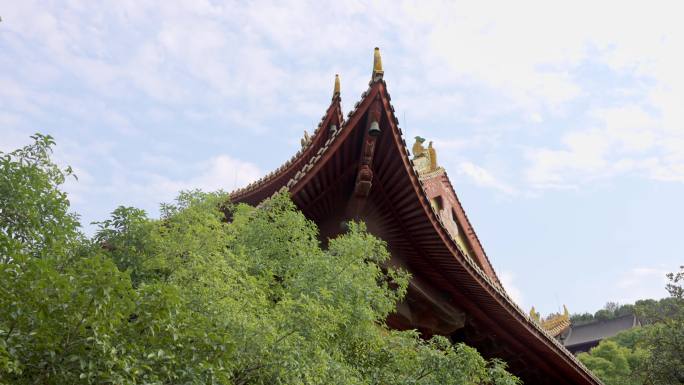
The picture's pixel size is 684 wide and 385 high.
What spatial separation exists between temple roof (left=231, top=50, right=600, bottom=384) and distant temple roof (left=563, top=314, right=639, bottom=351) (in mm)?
41262

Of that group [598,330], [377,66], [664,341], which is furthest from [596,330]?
[377,66]

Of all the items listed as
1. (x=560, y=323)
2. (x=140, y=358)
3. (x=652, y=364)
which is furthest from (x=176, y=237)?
(x=560, y=323)

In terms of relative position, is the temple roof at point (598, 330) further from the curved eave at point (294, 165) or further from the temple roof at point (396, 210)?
the curved eave at point (294, 165)

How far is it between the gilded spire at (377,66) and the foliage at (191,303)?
5.24 feet

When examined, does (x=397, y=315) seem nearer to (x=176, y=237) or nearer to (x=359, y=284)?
(x=359, y=284)

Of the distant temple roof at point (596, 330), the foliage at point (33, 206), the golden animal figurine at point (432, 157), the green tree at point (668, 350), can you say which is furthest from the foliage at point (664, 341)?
the distant temple roof at point (596, 330)

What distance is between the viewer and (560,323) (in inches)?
615

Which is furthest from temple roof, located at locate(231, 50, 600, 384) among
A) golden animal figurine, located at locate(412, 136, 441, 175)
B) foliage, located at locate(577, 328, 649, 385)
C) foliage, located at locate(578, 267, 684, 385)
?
foliage, located at locate(577, 328, 649, 385)

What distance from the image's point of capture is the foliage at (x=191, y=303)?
279 centimetres

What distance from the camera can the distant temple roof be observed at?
46406 mm

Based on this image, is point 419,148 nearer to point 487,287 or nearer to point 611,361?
point 487,287

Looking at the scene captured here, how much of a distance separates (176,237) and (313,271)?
115 cm

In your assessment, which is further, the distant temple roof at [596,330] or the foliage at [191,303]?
the distant temple roof at [596,330]

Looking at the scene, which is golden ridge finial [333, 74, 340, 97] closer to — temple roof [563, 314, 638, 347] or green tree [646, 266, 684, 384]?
green tree [646, 266, 684, 384]
